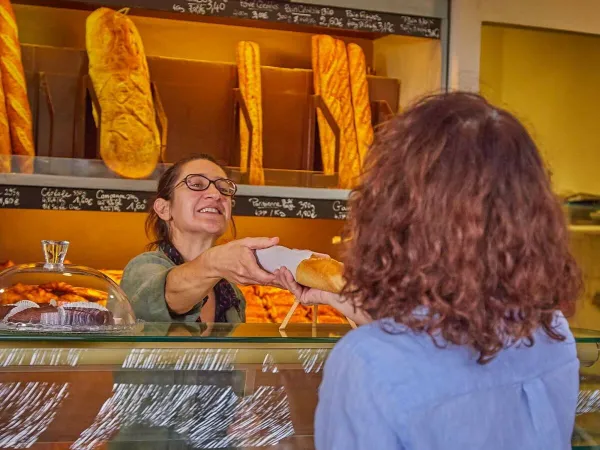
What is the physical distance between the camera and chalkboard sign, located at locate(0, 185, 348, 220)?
2.87 metres

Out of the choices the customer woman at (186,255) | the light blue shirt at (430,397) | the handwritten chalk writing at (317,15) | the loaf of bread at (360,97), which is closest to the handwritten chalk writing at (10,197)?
the customer woman at (186,255)

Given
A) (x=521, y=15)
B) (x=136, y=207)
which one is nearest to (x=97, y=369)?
(x=136, y=207)

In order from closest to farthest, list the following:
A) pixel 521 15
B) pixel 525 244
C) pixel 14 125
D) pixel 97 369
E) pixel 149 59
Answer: pixel 525 244 → pixel 97 369 → pixel 14 125 → pixel 149 59 → pixel 521 15

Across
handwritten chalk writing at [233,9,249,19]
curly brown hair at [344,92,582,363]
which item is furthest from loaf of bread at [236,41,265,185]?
curly brown hair at [344,92,582,363]

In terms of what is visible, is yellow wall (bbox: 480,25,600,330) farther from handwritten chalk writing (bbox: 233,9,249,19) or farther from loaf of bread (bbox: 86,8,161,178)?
loaf of bread (bbox: 86,8,161,178)

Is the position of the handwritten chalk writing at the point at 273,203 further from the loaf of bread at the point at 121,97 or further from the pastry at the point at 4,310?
the pastry at the point at 4,310

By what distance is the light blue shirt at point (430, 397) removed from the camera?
2.95 ft

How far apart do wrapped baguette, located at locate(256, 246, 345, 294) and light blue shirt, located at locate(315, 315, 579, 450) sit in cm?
49

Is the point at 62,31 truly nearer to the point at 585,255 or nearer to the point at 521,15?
the point at 521,15

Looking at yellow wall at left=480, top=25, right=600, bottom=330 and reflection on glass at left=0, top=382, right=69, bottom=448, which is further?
yellow wall at left=480, top=25, right=600, bottom=330

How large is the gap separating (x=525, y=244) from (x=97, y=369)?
0.79 m

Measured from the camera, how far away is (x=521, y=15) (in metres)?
3.52

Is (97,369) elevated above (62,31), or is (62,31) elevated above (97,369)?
(62,31)

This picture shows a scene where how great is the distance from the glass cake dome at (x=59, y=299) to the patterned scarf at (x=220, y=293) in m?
0.45
